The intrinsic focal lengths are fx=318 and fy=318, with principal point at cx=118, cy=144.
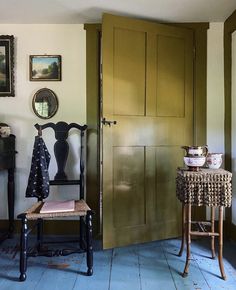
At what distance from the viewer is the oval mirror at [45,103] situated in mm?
3027

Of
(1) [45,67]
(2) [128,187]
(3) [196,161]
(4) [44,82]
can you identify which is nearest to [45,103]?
(4) [44,82]

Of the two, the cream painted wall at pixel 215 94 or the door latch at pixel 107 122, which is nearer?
the door latch at pixel 107 122

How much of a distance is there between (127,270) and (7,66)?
2130 mm

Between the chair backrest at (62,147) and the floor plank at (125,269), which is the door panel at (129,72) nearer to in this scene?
the chair backrest at (62,147)

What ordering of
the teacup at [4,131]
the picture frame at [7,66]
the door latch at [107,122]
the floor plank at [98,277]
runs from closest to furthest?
the floor plank at [98,277], the door latch at [107,122], the teacup at [4,131], the picture frame at [7,66]

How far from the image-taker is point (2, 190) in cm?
310

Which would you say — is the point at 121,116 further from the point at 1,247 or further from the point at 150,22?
the point at 1,247

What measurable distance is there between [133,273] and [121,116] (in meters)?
1.25

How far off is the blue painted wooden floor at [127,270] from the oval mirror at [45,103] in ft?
4.06

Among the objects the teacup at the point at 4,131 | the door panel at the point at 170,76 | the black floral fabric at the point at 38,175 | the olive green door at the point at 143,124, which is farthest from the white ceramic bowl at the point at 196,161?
the teacup at the point at 4,131

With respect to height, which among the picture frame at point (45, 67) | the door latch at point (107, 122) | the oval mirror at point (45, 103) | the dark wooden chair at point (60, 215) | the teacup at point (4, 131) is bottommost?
the dark wooden chair at point (60, 215)

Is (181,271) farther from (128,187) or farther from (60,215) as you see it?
(60,215)

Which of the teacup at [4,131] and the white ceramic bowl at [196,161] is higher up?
the teacup at [4,131]

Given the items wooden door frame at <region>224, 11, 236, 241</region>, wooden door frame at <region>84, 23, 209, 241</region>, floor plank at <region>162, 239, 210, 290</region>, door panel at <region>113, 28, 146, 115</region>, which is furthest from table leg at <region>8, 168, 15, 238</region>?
wooden door frame at <region>224, 11, 236, 241</region>
